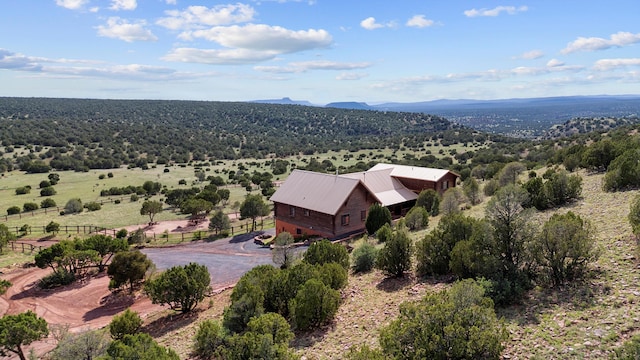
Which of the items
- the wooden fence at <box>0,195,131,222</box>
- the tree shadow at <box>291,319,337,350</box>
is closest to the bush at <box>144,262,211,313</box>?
the tree shadow at <box>291,319,337,350</box>

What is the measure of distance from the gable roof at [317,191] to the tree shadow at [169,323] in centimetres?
1654

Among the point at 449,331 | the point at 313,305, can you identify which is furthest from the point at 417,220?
the point at 449,331

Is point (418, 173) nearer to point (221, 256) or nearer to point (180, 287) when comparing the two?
point (221, 256)

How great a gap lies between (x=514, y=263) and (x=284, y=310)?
30.6ft

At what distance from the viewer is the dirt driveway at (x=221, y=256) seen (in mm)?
30234

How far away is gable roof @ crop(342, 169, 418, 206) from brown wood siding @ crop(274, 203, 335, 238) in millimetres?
6527

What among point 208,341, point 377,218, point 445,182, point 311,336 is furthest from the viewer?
point 445,182

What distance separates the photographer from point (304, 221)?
127ft

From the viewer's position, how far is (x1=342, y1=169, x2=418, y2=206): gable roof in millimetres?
41781

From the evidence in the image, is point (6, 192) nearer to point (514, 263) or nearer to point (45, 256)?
point (45, 256)

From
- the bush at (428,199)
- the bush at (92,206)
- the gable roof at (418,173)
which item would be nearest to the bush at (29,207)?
the bush at (92,206)

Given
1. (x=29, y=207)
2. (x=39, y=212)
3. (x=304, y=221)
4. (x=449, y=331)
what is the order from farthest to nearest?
(x=29, y=207), (x=39, y=212), (x=304, y=221), (x=449, y=331)

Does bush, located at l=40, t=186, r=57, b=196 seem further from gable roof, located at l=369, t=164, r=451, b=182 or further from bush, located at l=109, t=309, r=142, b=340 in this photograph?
bush, located at l=109, t=309, r=142, b=340

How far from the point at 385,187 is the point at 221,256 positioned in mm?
18160
